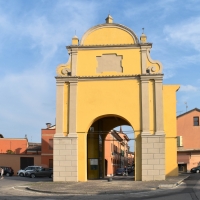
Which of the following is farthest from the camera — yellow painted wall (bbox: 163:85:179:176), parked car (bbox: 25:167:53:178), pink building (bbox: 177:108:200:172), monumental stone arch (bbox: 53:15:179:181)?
pink building (bbox: 177:108:200:172)

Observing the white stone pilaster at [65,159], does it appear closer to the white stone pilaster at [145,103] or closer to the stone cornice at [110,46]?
the white stone pilaster at [145,103]

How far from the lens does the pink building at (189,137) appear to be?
51.2 metres

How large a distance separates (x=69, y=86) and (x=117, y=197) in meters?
11.6

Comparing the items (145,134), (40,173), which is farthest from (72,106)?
(40,173)

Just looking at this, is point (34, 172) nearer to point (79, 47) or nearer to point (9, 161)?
point (9, 161)

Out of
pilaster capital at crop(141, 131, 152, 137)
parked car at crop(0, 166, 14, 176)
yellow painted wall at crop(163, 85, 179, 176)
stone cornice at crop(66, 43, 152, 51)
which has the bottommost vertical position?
parked car at crop(0, 166, 14, 176)

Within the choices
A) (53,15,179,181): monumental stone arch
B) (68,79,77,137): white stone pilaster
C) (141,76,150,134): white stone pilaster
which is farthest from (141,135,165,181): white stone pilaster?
(68,79,77,137): white stone pilaster

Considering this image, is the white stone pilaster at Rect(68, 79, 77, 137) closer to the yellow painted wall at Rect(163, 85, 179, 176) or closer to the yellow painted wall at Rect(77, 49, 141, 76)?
the yellow painted wall at Rect(77, 49, 141, 76)

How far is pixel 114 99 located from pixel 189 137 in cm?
3024

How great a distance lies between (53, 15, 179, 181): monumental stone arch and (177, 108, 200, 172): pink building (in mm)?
25381

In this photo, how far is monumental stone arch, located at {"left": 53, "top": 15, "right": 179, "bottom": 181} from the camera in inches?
Result: 994

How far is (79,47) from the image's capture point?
2686 centimetres

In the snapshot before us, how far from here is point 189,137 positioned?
5334 centimetres

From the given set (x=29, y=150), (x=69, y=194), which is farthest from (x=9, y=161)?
(x=69, y=194)
